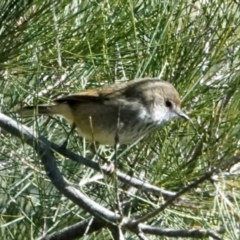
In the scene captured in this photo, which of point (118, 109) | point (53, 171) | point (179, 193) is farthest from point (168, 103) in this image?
point (179, 193)

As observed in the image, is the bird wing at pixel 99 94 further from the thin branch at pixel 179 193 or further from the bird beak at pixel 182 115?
the thin branch at pixel 179 193

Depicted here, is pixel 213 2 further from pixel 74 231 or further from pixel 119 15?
pixel 74 231

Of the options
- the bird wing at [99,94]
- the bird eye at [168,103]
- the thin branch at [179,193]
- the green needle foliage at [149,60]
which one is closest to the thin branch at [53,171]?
the green needle foliage at [149,60]

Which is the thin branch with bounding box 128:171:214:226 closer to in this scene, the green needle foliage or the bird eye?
the green needle foliage

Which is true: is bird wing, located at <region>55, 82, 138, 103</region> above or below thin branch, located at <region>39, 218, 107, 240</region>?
above

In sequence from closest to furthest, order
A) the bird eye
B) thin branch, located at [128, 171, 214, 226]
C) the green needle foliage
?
thin branch, located at [128, 171, 214, 226]
the green needle foliage
the bird eye

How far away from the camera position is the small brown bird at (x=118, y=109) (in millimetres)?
2279

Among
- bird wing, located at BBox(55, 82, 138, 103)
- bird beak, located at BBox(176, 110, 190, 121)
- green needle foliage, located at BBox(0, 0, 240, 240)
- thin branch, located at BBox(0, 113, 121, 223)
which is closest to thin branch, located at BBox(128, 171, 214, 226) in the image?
thin branch, located at BBox(0, 113, 121, 223)

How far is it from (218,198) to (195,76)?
425mm

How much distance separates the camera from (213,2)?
6.83 feet

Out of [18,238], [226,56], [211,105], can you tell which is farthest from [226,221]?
[18,238]

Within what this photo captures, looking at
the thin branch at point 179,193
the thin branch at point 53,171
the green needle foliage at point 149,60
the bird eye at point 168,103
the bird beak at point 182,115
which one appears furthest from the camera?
the bird eye at point 168,103

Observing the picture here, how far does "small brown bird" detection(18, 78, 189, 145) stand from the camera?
228cm

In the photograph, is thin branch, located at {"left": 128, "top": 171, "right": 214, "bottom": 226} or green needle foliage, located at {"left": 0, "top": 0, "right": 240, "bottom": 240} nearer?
thin branch, located at {"left": 128, "top": 171, "right": 214, "bottom": 226}
